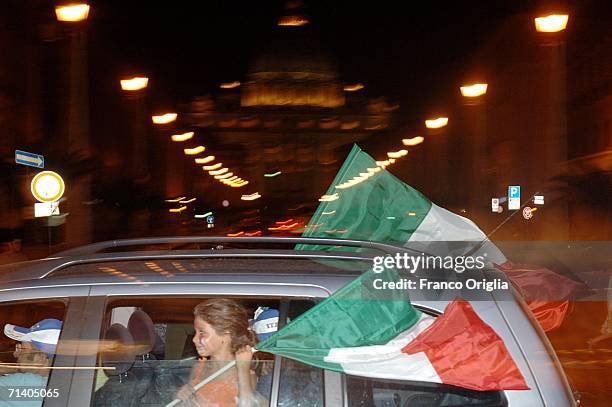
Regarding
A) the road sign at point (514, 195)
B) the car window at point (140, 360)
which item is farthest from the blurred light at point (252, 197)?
the car window at point (140, 360)

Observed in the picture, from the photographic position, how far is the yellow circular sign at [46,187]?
957cm

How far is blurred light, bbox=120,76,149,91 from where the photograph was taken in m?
10.3

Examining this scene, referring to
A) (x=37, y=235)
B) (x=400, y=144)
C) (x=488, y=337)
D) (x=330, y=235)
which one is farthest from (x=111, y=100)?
(x=488, y=337)

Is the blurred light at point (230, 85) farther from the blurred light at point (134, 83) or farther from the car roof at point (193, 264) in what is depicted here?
the car roof at point (193, 264)

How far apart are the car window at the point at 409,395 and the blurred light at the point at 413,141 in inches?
239

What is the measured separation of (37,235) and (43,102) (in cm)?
254

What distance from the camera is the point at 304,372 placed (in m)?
2.10

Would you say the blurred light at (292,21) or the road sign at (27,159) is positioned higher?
the blurred light at (292,21)

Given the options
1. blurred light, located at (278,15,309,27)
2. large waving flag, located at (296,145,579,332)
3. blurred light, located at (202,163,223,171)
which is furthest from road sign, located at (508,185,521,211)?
large waving flag, located at (296,145,579,332)

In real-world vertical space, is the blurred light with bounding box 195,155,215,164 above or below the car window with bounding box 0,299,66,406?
above

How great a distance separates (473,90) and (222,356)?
690cm

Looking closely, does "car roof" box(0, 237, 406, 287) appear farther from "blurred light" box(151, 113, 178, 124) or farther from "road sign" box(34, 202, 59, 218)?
"road sign" box(34, 202, 59, 218)

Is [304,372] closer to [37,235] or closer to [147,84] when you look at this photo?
[147,84]

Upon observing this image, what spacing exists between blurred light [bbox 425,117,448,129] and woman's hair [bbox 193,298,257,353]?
6.53 m
